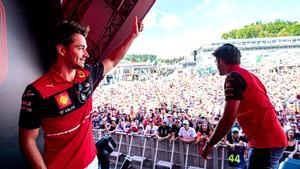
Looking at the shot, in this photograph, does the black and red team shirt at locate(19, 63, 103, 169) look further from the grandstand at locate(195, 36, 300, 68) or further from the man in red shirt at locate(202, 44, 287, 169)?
the grandstand at locate(195, 36, 300, 68)

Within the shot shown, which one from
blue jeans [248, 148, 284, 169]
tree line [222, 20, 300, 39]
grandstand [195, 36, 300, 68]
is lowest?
blue jeans [248, 148, 284, 169]

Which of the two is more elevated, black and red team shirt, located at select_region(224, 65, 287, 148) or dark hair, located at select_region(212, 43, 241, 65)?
dark hair, located at select_region(212, 43, 241, 65)

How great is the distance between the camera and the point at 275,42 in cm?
5566

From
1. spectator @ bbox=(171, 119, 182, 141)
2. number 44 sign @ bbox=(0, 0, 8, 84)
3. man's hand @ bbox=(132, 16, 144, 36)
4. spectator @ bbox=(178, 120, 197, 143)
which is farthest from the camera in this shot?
spectator @ bbox=(171, 119, 182, 141)

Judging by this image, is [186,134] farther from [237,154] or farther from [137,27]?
[137,27]

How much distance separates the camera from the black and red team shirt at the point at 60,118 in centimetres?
129

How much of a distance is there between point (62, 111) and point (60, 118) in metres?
0.04

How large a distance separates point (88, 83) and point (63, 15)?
2.51 meters

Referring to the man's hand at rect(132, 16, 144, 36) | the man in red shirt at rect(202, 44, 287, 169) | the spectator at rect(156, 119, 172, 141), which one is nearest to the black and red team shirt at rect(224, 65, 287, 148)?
the man in red shirt at rect(202, 44, 287, 169)

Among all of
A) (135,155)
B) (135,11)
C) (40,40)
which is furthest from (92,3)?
(135,155)

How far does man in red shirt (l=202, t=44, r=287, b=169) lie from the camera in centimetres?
176

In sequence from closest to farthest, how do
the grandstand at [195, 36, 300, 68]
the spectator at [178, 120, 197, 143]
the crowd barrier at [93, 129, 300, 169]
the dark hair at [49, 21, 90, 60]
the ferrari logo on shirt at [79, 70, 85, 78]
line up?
the dark hair at [49, 21, 90, 60], the ferrari logo on shirt at [79, 70, 85, 78], the crowd barrier at [93, 129, 300, 169], the spectator at [178, 120, 197, 143], the grandstand at [195, 36, 300, 68]

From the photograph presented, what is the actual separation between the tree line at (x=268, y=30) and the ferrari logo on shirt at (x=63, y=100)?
77726mm

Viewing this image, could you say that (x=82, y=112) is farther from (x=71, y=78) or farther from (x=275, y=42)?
(x=275, y=42)
